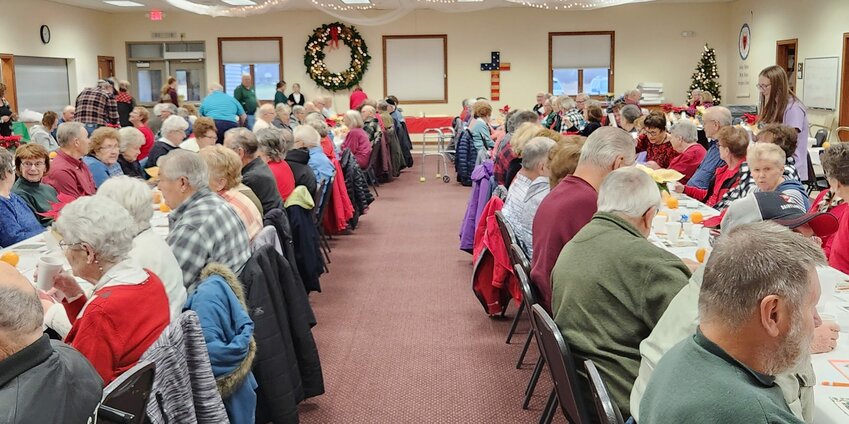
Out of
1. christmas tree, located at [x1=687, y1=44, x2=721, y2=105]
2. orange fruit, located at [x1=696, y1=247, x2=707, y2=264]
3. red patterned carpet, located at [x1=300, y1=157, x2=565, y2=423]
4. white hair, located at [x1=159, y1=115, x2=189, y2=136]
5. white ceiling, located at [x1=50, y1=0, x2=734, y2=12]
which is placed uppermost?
white ceiling, located at [x1=50, y1=0, x2=734, y2=12]

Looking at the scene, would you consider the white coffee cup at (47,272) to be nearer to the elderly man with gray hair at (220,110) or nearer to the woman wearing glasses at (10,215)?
the woman wearing glasses at (10,215)

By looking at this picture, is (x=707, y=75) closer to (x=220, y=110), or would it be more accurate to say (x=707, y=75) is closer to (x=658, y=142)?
(x=220, y=110)

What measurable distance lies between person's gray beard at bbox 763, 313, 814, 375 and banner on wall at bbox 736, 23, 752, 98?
16013mm

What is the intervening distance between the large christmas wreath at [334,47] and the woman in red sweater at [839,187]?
14.9m

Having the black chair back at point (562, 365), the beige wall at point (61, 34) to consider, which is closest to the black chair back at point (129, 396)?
the black chair back at point (562, 365)

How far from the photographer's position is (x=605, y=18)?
58.5ft

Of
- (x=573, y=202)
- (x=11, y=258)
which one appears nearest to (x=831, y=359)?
(x=573, y=202)

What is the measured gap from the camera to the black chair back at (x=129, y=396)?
1968 mm

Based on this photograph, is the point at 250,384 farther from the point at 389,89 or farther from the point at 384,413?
the point at 389,89

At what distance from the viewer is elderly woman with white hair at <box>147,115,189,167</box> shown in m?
7.05

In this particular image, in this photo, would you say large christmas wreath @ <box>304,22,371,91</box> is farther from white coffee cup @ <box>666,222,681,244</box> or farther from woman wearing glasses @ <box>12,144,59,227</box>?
white coffee cup @ <box>666,222,681,244</box>

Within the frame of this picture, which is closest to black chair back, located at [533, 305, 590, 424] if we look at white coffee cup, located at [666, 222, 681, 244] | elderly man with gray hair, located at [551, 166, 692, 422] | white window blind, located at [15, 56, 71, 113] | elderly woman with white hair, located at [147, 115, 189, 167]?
elderly man with gray hair, located at [551, 166, 692, 422]

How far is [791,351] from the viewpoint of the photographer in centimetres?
149

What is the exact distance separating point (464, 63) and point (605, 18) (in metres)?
3.17
